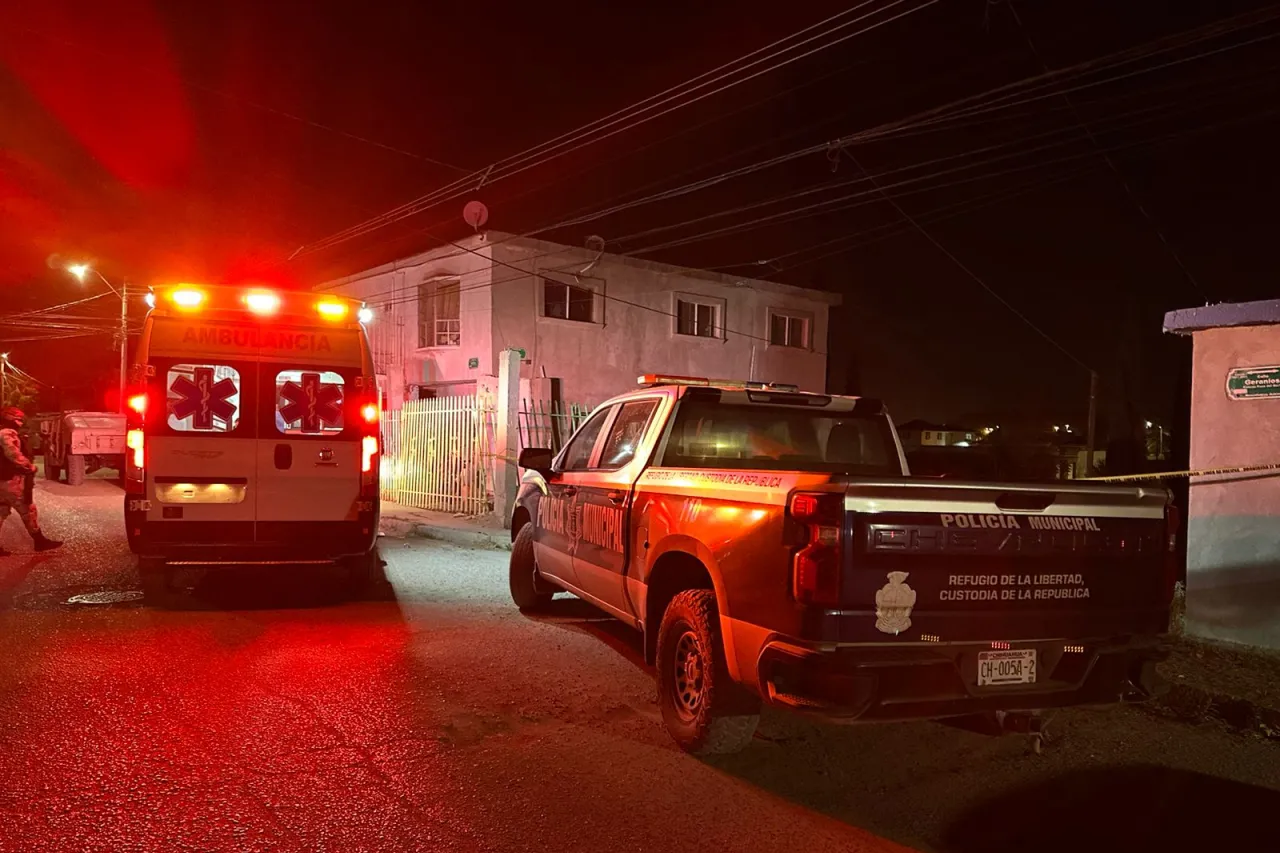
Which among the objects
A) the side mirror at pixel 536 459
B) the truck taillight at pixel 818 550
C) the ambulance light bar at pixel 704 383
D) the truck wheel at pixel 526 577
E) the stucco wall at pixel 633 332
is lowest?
the truck wheel at pixel 526 577

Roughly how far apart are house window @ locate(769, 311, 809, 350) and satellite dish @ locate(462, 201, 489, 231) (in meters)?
9.98

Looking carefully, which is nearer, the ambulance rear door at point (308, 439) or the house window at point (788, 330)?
the ambulance rear door at point (308, 439)

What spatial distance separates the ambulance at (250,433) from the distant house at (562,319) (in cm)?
1119

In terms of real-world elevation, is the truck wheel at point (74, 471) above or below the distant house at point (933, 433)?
below

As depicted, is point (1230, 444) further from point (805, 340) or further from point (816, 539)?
point (805, 340)

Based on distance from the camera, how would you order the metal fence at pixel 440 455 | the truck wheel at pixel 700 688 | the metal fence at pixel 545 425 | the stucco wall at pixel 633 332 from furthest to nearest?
the stucco wall at pixel 633 332
the metal fence at pixel 440 455
the metal fence at pixel 545 425
the truck wheel at pixel 700 688

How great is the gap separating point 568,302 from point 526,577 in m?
15.2

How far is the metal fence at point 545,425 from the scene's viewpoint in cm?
1480

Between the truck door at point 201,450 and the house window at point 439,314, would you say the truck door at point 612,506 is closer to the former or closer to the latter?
the truck door at point 201,450

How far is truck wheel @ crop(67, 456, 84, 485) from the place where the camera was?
22141 mm

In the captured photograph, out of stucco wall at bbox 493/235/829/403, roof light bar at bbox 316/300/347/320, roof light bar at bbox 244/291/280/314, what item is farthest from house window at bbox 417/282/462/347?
roof light bar at bbox 244/291/280/314

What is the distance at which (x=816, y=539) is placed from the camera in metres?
3.73

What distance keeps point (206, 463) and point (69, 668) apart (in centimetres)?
224

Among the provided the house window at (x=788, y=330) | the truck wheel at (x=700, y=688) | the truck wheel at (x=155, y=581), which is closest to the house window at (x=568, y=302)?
the house window at (x=788, y=330)
